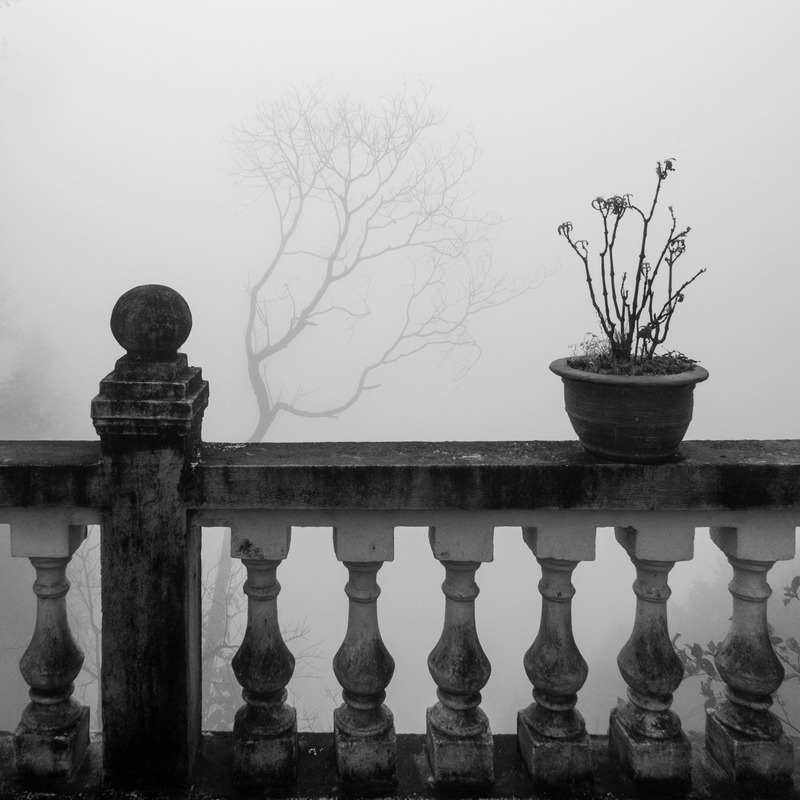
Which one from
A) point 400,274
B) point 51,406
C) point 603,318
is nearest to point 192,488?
point 603,318

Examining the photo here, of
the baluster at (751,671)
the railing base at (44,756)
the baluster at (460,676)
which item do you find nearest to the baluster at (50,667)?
the railing base at (44,756)

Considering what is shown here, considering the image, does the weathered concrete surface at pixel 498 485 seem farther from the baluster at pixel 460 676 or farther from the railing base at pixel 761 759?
the railing base at pixel 761 759

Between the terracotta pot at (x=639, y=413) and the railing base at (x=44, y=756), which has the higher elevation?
the terracotta pot at (x=639, y=413)

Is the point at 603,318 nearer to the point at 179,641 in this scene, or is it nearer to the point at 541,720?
the point at 541,720

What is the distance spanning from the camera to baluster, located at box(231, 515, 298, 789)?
2.02 m

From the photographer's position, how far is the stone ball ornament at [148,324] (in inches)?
77.9

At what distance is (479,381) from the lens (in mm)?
54250

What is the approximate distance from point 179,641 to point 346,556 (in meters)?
0.45

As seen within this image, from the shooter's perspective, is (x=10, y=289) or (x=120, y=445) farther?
(x=10, y=289)

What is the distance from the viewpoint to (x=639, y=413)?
195 centimetres

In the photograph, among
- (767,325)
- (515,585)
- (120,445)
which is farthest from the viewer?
(767,325)

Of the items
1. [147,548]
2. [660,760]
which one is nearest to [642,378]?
[660,760]

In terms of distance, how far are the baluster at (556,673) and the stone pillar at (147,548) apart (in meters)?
0.86

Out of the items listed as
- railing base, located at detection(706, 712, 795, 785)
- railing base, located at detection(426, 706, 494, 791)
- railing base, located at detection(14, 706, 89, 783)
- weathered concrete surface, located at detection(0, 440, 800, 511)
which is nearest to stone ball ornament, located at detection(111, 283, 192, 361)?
weathered concrete surface, located at detection(0, 440, 800, 511)
